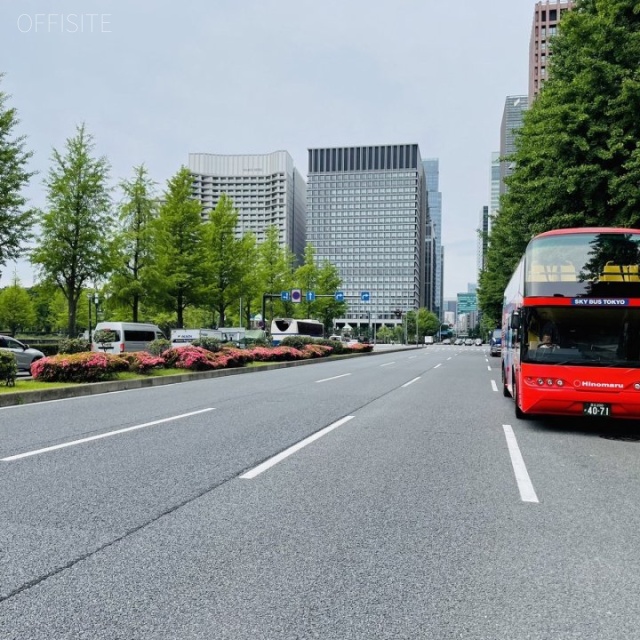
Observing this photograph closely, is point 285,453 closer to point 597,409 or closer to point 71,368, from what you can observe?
point 597,409

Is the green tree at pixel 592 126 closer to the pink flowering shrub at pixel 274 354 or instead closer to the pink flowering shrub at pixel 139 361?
the pink flowering shrub at pixel 139 361

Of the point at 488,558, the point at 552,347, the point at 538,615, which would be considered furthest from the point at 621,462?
the point at 538,615

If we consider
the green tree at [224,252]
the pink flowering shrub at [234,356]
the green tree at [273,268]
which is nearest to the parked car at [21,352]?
the pink flowering shrub at [234,356]

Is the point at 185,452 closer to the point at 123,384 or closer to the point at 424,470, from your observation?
the point at 424,470

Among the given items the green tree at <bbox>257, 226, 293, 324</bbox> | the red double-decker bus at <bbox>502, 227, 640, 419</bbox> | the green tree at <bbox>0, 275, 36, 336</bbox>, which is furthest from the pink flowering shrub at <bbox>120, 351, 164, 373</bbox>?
the green tree at <bbox>0, 275, 36, 336</bbox>

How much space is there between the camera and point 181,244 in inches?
1468

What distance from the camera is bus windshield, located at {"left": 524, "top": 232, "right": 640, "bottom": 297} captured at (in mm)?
8094

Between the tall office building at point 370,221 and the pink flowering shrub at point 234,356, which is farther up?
the tall office building at point 370,221

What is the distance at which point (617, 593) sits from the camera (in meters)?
2.99

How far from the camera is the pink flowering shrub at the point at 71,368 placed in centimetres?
1357

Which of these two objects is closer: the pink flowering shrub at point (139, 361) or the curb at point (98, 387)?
the curb at point (98, 387)

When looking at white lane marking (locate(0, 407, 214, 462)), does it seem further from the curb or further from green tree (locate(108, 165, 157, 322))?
green tree (locate(108, 165, 157, 322))

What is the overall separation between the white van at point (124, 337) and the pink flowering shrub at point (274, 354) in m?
5.22

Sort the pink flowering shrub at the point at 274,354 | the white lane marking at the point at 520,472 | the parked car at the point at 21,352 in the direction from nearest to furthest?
the white lane marking at the point at 520,472 < the parked car at the point at 21,352 < the pink flowering shrub at the point at 274,354
